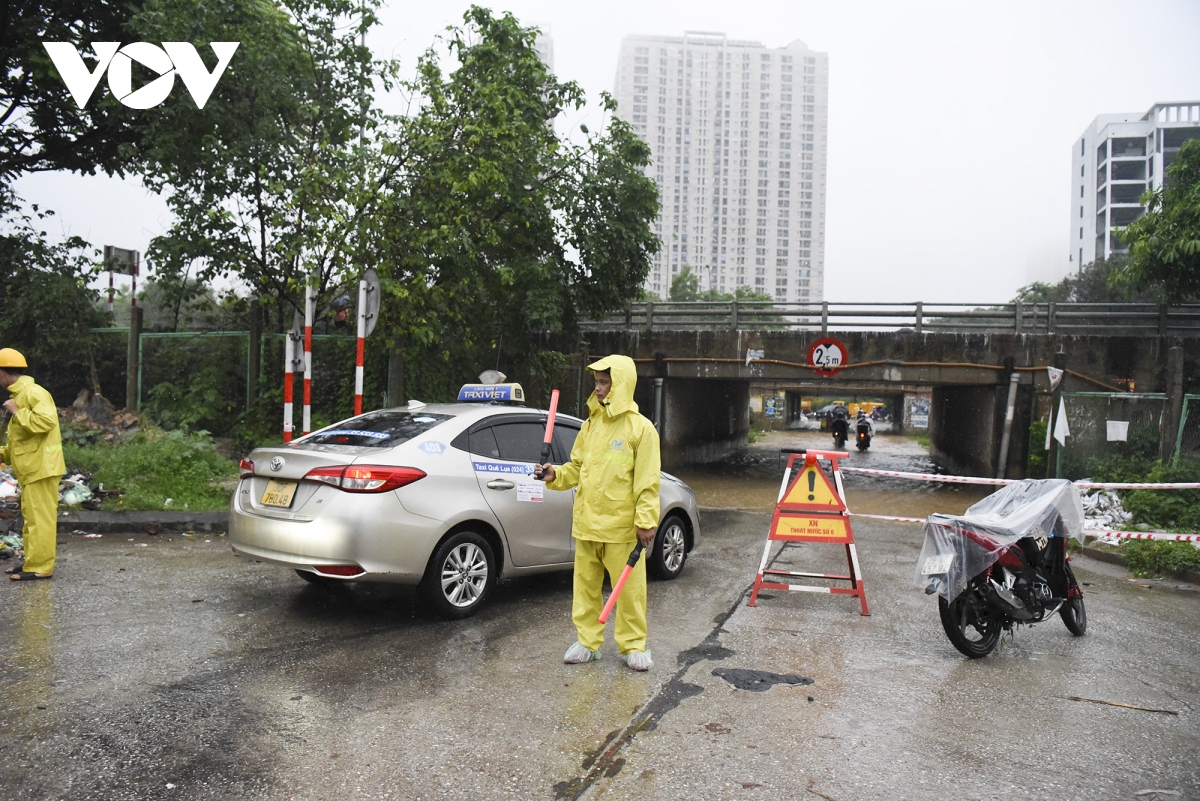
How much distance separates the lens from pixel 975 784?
3635 mm

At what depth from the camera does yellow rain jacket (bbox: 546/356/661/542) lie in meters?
5.05

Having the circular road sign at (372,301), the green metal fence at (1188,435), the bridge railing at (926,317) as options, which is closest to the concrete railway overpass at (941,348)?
the bridge railing at (926,317)

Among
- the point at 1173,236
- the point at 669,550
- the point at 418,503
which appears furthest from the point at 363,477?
the point at 1173,236

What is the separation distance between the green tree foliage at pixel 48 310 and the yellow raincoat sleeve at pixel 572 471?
11.8m

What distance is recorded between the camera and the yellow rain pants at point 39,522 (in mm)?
6555

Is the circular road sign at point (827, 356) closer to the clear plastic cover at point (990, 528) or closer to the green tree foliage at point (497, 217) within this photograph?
the green tree foliage at point (497, 217)

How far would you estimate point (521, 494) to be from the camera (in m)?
6.39

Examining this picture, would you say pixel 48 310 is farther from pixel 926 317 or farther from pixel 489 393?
pixel 926 317

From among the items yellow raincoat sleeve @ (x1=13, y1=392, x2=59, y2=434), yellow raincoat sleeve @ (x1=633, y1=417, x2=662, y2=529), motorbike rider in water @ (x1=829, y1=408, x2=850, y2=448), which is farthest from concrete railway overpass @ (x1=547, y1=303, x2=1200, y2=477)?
yellow raincoat sleeve @ (x1=633, y1=417, x2=662, y2=529)

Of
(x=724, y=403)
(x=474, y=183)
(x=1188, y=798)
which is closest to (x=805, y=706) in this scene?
(x=1188, y=798)

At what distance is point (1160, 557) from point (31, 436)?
10.4m

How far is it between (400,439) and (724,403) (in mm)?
27607

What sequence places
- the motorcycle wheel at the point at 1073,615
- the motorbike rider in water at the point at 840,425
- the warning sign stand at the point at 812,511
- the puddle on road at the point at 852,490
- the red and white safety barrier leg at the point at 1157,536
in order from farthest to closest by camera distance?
the motorbike rider in water at the point at 840,425
the puddle on road at the point at 852,490
the red and white safety barrier leg at the point at 1157,536
the warning sign stand at the point at 812,511
the motorcycle wheel at the point at 1073,615

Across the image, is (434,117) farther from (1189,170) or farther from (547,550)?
(1189,170)
